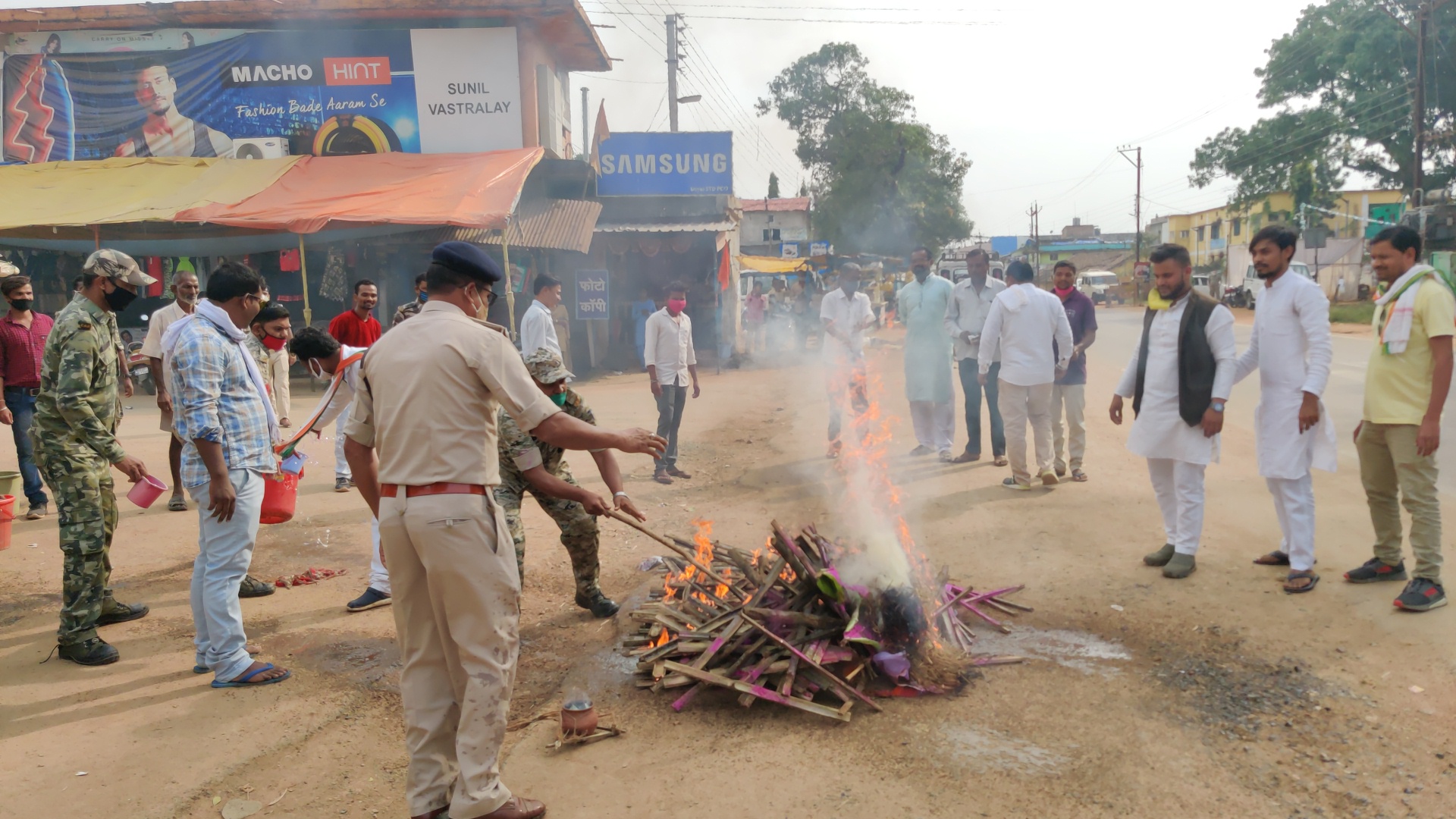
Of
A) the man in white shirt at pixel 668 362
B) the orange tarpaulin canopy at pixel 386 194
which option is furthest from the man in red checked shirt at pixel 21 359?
the orange tarpaulin canopy at pixel 386 194

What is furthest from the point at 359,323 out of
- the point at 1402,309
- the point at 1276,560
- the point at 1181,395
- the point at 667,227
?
the point at 667,227

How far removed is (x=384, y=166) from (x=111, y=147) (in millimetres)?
5692

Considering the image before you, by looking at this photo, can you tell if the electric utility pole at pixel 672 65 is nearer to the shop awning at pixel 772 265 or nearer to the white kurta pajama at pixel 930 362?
the shop awning at pixel 772 265

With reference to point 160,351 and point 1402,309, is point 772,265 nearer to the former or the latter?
point 160,351

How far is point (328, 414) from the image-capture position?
4789 mm

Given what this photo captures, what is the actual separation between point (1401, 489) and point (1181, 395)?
1172 mm

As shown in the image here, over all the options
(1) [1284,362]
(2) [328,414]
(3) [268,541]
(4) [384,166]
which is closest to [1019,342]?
(1) [1284,362]

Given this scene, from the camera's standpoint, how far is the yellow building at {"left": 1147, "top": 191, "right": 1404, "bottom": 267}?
40.0 m

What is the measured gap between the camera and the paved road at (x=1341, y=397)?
820 cm

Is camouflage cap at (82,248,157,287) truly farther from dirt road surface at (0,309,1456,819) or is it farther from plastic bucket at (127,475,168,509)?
dirt road surface at (0,309,1456,819)

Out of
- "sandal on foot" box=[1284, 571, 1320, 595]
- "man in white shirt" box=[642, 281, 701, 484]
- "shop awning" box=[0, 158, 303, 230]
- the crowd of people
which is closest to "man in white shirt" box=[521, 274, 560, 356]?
"man in white shirt" box=[642, 281, 701, 484]

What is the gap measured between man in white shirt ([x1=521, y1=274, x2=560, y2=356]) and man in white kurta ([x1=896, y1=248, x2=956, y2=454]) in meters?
3.46

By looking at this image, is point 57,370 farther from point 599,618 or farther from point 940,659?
point 940,659

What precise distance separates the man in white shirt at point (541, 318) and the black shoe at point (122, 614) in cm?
348
